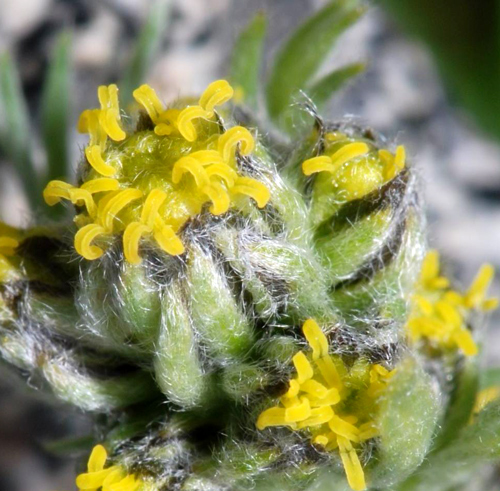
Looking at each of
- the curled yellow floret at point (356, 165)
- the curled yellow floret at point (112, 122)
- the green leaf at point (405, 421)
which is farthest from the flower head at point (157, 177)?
the green leaf at point (405, 421)

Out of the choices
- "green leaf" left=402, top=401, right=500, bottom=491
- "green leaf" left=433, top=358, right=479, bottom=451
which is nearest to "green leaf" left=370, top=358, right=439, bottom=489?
"green leaf" left=402, top=401, right=500, bottom=491

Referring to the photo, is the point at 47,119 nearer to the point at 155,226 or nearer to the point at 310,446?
the point at 155,226

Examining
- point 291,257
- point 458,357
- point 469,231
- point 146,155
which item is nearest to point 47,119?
point 146,155

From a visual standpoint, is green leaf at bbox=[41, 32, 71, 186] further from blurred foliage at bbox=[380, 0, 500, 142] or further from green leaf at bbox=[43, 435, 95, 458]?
blurred foliage at bbox=[380, 0, 500, 142]

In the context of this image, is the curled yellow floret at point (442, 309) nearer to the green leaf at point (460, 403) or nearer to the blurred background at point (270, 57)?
the green leaf at point (460, 403)

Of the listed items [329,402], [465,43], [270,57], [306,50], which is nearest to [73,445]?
[329,402]
